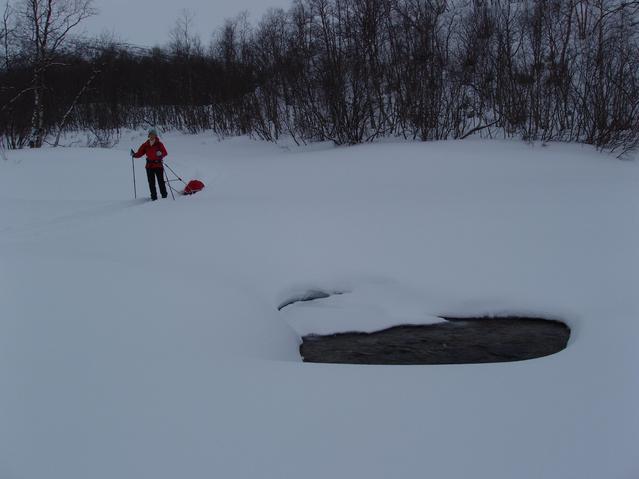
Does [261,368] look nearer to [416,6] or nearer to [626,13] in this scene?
[416,6]

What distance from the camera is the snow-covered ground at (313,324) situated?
274 centimetres

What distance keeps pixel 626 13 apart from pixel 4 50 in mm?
23767

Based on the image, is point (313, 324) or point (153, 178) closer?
point (313, 324)

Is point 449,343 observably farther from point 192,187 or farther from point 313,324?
point 192,187

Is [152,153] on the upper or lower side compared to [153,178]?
upper

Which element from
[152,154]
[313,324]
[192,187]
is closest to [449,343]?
[313,324]

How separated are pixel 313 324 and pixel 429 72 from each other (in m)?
13.0

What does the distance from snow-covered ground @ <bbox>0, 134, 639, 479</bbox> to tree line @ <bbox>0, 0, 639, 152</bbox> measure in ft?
11.9

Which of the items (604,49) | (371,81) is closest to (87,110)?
(371,81)

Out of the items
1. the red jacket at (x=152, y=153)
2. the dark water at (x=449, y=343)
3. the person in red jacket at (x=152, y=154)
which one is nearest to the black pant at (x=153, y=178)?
the person in red jacket at (x=152, y=154)

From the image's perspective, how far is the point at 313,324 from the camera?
5285 millimetres

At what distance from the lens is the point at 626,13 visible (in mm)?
16125

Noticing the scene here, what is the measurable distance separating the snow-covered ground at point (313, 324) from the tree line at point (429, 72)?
362 centimetres

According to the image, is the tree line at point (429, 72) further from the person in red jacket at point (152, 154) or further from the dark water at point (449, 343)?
the dark water at point (449, 343)
